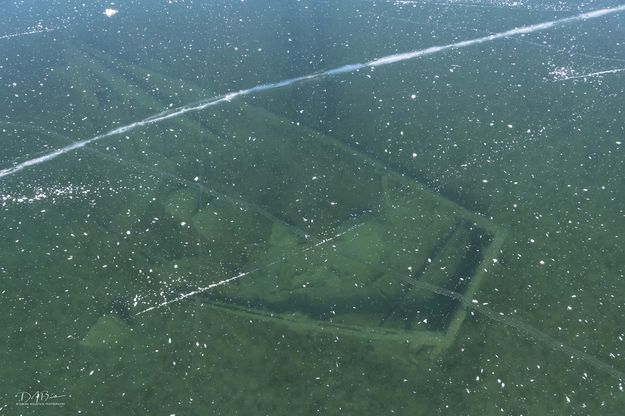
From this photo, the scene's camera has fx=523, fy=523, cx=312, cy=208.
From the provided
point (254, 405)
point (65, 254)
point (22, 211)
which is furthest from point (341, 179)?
point (22, 211)

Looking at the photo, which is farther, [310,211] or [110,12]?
[110,12]

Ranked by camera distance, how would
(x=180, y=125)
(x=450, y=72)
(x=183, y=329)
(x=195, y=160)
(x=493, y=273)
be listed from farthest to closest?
1. (x=450, y=72)
2. (x=180, y=125)
3. (x=195, y=160)
4. (x=493, y=273)
5. (x=183, y=329)

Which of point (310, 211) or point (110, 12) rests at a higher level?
point (110, 12)

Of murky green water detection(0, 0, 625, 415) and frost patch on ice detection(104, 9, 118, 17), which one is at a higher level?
frost patch on ice detection(104, 9, 118, 17)

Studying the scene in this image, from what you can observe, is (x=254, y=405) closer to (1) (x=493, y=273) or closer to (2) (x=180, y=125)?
(1) (x=493, y=273)

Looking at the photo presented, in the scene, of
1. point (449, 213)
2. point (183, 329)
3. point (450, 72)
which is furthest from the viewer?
point (450, 72)

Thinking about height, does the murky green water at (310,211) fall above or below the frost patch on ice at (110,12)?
below

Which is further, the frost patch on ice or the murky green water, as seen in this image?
Result: the frost patch on ice

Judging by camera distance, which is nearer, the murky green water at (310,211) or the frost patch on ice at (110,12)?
the murky green water at (310,211)
